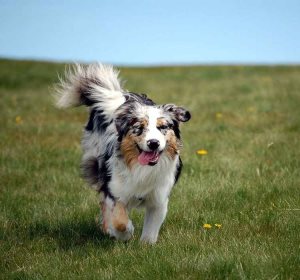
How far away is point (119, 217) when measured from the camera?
17.5 feet

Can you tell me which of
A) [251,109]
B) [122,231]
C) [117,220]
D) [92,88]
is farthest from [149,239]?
[251,109]

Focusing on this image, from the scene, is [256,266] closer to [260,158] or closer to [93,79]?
[93,79]

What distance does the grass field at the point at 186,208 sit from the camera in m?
4.64

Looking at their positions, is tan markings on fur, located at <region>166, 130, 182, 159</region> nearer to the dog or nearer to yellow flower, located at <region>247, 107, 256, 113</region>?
the dog

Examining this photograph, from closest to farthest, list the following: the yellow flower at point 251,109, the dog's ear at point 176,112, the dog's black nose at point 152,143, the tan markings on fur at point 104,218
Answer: the dog's black nose at point 152,143
the dog's ear at point 176,112
the tan markings on fur at point 104,218
the yellow flower at point 251,109

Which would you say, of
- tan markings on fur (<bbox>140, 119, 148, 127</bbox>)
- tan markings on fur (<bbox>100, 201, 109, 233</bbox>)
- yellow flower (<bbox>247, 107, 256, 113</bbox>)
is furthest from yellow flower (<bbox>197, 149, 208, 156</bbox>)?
yellow flower (<bbox>247, 107, 256, 113</bbox>)

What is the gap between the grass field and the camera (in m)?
4.64

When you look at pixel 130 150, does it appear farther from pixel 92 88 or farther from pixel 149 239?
pixel 92 88

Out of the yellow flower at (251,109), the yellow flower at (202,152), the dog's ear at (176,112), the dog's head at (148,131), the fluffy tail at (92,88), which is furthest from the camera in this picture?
the yellow flower at (251,109)

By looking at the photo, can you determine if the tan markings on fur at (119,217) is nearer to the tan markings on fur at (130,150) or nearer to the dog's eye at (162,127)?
the tan markings on fur at (130,150)

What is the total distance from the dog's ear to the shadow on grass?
4.42ft

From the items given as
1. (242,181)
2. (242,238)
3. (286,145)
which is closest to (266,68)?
(286,145)

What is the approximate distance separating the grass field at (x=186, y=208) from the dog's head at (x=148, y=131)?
0.82 m

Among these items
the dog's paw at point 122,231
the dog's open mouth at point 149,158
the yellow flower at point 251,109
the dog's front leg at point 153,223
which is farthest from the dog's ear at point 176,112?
the yellow flower at point 251,109
